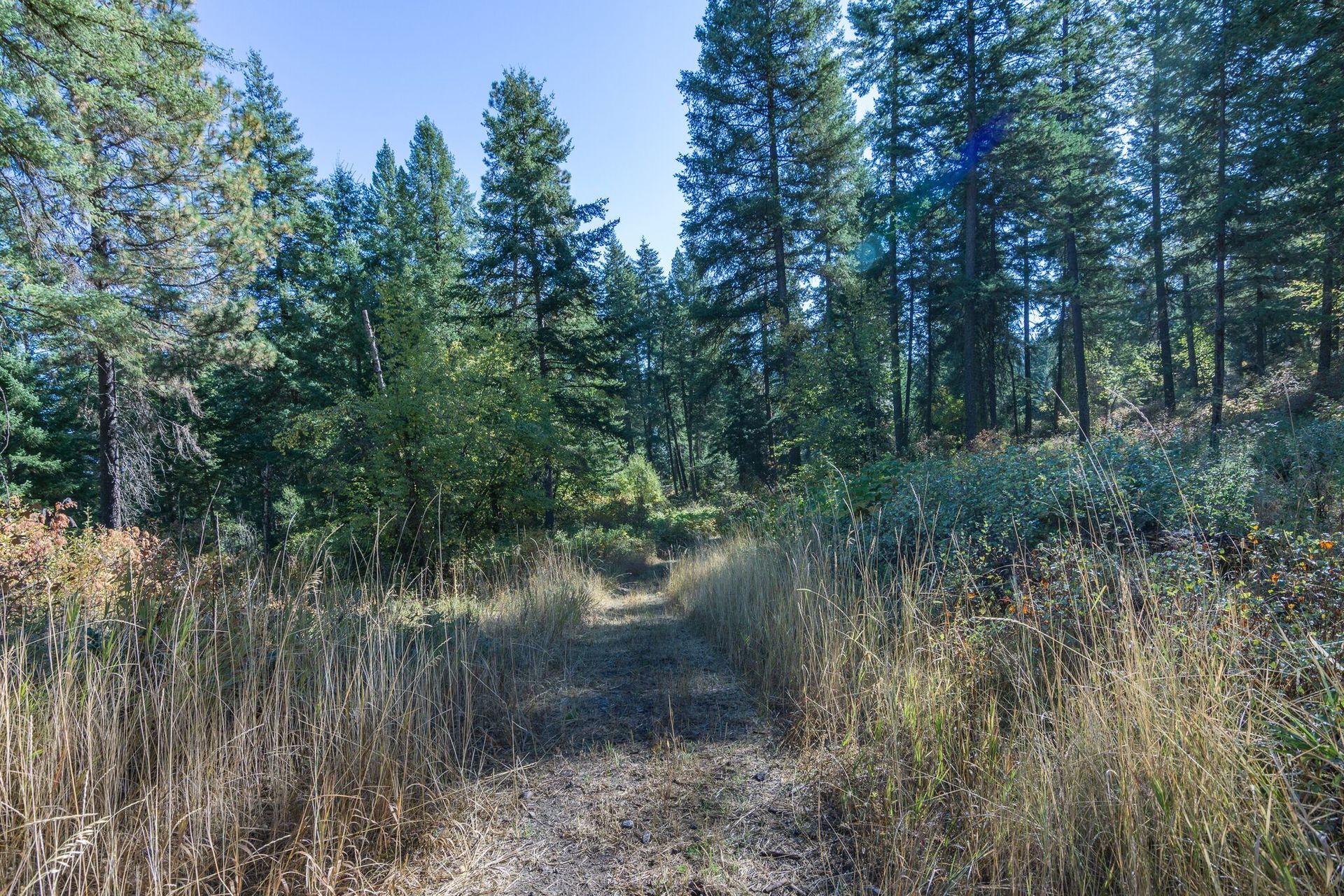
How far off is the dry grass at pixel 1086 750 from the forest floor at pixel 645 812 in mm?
247

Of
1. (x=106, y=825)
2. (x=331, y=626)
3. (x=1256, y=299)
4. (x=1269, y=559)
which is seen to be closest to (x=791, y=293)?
(x=1269, y=559)

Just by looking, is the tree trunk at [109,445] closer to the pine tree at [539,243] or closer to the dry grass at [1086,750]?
the pine tree at [539,243]

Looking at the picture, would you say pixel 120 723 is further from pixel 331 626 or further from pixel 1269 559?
pixel 1269 559

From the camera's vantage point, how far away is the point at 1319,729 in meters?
1.42

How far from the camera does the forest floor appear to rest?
6.61 feet

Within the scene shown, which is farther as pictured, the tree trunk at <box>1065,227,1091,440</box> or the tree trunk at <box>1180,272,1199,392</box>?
the tree trunk at <box>1180,272,1199,392</box>

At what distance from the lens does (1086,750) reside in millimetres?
1688

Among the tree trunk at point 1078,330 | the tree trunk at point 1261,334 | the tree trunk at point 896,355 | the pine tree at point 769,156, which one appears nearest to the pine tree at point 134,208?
the pine tree at point 769,156

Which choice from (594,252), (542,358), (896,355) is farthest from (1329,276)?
(542,358)

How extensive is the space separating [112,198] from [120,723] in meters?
9.90

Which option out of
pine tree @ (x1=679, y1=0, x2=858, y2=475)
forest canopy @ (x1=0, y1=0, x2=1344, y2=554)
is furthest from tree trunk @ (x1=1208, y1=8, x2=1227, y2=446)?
pine tree @ (x1=679, y1=0, x2=858, y2=475)

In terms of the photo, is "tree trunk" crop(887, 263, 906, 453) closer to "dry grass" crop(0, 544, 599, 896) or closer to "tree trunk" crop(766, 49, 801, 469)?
"tree trunk" crop(766, 49, 801, 469)

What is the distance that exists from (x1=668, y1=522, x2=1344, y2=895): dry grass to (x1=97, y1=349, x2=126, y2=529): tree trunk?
13.3 meters

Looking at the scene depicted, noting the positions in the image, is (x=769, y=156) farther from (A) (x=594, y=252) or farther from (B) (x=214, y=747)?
(B) (x=214, y=747)
